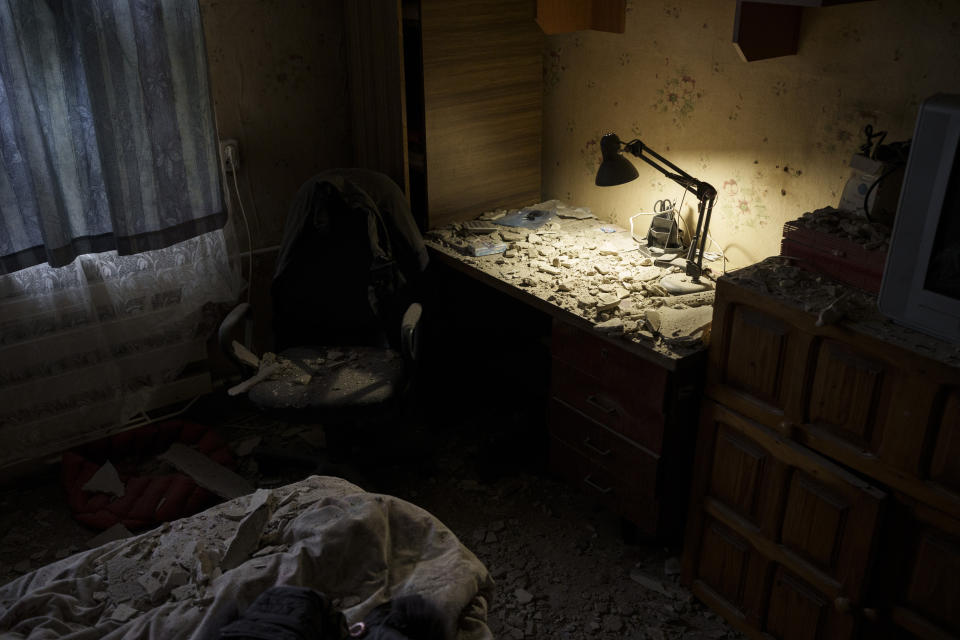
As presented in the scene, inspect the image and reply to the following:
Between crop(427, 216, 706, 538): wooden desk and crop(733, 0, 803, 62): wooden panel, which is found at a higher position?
crop(733, 0, 803, 62): wooden panel

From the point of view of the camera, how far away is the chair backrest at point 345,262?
2895mm

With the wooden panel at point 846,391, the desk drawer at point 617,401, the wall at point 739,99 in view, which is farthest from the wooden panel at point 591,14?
the wooden panel at point 846,391

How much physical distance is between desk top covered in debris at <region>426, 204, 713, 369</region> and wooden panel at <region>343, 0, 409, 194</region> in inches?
14.1

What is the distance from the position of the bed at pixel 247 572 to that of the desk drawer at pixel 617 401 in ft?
2.86

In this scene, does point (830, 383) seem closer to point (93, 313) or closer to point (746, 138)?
point (746, 138)

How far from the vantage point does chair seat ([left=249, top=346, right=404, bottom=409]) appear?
2.72m

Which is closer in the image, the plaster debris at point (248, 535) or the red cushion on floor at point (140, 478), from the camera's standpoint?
the plaster debris at point (248, 535)

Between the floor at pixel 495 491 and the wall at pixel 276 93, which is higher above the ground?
the wall at pixel 276 93

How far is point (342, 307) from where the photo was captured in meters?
3.08

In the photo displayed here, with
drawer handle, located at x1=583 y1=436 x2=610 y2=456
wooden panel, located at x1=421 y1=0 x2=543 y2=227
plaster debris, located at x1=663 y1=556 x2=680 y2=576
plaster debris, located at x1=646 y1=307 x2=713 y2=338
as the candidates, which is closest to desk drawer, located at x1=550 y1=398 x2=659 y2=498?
drawer handle, located at x1=583 y1=436 x2=610 y2=456

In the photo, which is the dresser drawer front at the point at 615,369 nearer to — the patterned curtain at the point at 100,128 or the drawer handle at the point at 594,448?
the drawer handle at the point at 594,448

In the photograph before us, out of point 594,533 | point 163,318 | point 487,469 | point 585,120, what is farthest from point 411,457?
point 585,120

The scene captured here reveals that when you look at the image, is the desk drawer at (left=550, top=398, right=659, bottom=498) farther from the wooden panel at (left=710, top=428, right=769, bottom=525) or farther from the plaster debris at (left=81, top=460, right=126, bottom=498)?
the plaster debris at (left=81, top=460, right=126, bottom=498)

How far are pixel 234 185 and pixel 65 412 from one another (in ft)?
3.51
